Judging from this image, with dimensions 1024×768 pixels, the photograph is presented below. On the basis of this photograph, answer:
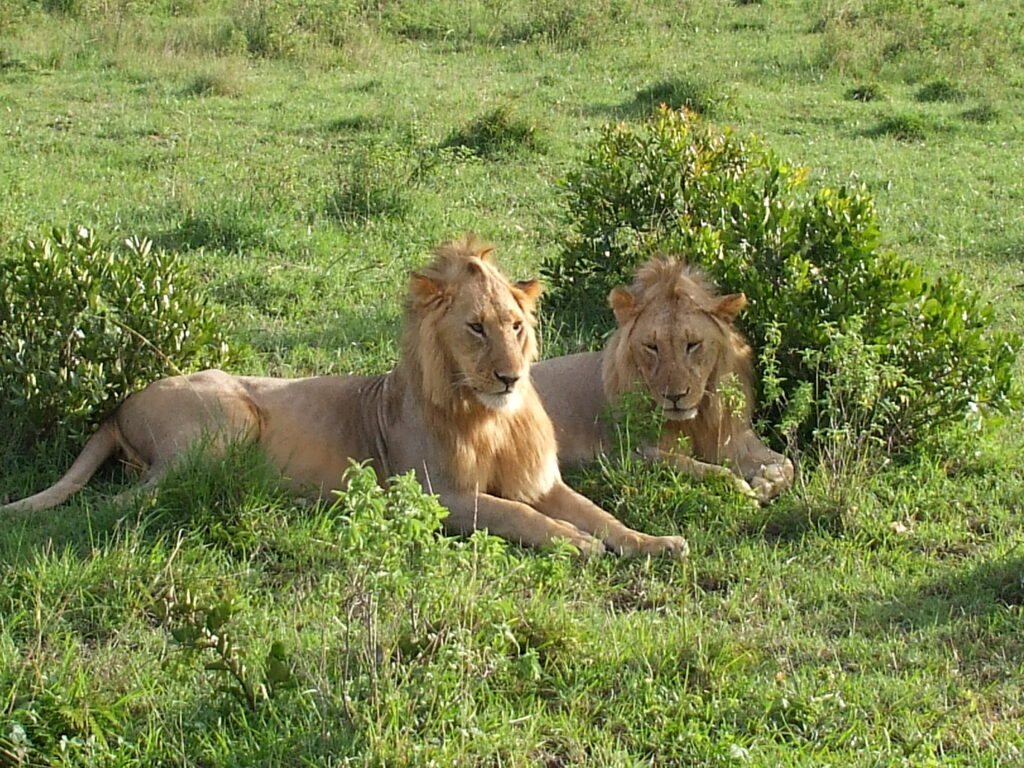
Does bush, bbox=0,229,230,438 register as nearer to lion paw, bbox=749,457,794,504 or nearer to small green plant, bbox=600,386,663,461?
small green plant, bbox=600,386,663,461

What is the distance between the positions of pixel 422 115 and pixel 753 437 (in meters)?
7.29

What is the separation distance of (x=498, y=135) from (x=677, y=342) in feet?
19.5

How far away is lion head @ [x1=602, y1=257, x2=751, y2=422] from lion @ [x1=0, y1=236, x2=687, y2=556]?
0.49 m

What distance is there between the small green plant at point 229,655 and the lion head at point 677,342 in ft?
7.20

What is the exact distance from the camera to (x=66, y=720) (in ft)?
11.2

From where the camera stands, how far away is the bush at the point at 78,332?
5375 millimetres

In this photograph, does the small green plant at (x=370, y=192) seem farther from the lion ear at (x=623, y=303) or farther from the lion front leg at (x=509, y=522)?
the lion front leg at (x=509, y=522)

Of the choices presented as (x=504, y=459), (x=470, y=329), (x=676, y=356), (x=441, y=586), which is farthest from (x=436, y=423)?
(x=441, y=586)

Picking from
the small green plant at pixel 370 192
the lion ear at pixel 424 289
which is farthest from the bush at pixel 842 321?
the small green plant at pixel 370 192

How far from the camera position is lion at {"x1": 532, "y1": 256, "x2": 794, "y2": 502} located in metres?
5.32

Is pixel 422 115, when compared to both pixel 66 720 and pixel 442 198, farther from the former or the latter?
pixel 66 720

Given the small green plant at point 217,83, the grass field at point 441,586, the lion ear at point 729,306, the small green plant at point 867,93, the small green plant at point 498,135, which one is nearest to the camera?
the grass field at point 441,586

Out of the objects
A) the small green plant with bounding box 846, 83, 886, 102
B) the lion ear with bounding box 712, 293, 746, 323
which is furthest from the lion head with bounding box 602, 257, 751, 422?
the small green plant with bounding box 846, 83, 886, 102

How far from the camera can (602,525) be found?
493 cm
